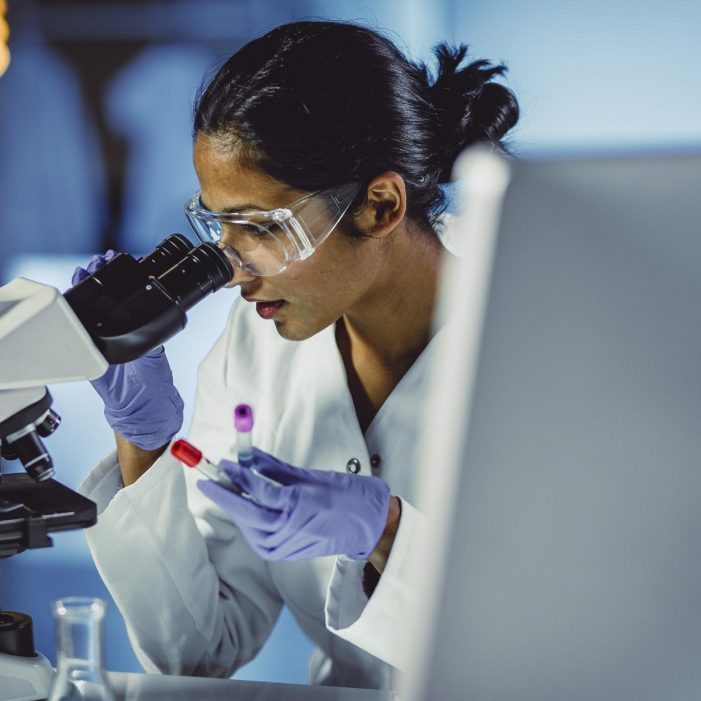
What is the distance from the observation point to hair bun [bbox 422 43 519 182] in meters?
1.42

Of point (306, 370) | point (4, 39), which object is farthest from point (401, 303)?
point (4, 39)

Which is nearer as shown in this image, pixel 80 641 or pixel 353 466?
pixel 80 641

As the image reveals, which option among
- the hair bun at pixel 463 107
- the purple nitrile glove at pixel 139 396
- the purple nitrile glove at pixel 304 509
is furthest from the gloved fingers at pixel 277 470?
the hair bun at pixel 463 107

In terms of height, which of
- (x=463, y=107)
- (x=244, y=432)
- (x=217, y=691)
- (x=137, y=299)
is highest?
(x=463, y=107)

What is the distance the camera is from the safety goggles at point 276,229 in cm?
127

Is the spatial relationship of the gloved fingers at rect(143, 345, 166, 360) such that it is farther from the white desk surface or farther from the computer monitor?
the computer monitor

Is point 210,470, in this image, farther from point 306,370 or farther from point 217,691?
point 306,370

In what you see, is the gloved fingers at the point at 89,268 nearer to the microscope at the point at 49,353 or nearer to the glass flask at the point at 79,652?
the microscope at the point at 49,353

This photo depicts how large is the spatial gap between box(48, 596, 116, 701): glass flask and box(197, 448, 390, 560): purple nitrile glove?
0.56 feet

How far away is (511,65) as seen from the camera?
2400 mm

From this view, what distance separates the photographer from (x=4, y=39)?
2.82 meters

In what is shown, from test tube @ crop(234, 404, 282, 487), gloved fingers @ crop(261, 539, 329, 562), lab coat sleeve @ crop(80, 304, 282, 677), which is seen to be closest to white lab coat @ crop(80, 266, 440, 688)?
lab coat sleeve @ crop(80, 304, 282, 677)

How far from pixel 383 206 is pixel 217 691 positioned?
72 centimetres

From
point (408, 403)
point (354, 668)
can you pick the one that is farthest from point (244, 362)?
point (354, 668)
